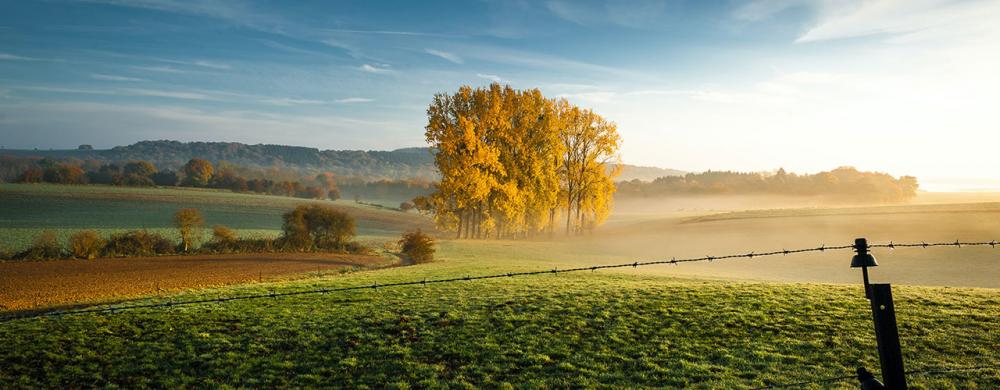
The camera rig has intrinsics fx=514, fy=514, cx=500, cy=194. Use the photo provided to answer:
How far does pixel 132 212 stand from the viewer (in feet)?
257

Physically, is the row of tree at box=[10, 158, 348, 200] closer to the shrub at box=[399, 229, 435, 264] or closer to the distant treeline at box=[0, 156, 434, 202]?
the distant treeline at box=[0, 156, 434, 202]

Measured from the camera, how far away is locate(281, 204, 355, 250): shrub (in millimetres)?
46031

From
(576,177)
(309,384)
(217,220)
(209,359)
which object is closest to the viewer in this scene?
(309,384)

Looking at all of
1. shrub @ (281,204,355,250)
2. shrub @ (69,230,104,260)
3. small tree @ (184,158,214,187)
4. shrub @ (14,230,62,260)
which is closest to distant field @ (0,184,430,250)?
shrub @ (14,230,62,260)

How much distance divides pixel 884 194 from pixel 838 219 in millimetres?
56967

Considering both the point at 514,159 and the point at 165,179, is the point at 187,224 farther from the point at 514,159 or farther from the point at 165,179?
the point at 165,179

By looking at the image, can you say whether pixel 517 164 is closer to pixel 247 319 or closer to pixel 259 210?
pixel 247 319

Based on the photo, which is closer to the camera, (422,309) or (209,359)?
(209,359)

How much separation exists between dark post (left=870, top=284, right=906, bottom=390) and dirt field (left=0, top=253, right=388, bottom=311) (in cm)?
2525

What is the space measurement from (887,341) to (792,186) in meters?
144

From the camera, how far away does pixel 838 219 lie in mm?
59719

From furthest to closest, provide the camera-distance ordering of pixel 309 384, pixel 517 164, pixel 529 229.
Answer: pixel 529 229
pixel 517 164
pixel 309 384

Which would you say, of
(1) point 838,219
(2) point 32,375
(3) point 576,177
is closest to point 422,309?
(2) point 32,375

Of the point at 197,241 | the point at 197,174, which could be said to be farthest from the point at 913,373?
the point at 197,174
